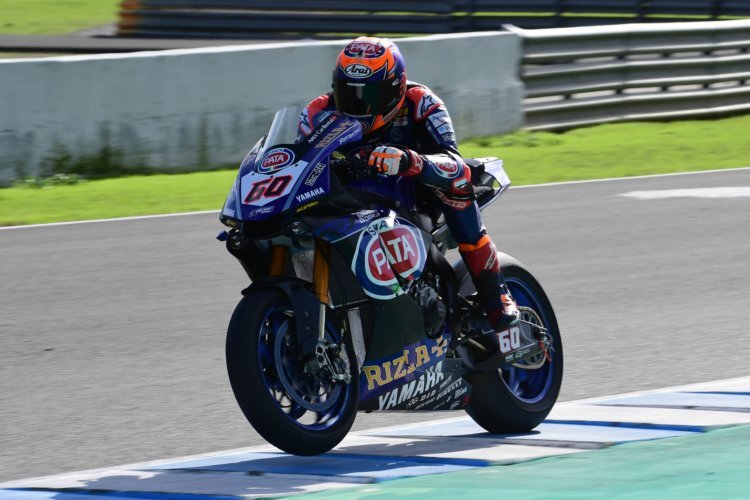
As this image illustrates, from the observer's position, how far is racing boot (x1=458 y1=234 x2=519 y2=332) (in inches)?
233

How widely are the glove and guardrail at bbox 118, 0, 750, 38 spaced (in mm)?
20130

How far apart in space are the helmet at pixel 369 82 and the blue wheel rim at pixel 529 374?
3.58 ft

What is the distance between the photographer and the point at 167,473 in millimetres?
5223

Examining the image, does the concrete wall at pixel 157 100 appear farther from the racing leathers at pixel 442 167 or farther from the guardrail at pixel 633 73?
the racing leathers at pixel 442 167

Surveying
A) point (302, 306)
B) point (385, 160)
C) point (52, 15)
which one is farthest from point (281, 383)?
point (52, 15)

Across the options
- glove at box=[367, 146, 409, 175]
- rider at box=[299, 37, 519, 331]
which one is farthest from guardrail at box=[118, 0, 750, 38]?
glove at box=[367, 146, 409, 175]

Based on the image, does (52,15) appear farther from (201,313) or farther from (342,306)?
(342,306)

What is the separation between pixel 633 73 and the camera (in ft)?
58.5

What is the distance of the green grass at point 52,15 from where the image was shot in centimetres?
3068

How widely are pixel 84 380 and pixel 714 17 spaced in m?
20.8

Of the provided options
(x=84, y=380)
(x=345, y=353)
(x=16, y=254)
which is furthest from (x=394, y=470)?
(x=16, y=254)

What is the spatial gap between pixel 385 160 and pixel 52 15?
1157 inches

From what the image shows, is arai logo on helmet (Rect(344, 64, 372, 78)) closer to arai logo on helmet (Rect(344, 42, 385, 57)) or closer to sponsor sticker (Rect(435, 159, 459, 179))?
arai logo on helmet (Rect(344, 42, 385, 57))

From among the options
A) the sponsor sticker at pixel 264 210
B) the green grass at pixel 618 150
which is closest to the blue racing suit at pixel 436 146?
the sponsor sticker at pixel 264 210
